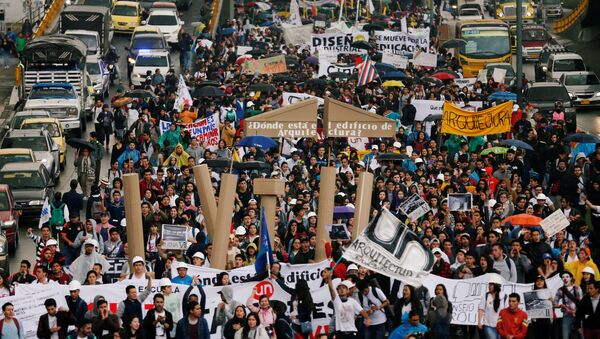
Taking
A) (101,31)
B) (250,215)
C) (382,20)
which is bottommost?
(382,20)

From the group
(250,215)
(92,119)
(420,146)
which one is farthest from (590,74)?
(250,215)

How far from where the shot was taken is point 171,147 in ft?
106

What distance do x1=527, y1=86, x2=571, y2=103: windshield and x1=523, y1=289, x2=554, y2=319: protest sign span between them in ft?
75.4

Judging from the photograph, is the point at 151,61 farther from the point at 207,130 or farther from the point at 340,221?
the point at 340,221

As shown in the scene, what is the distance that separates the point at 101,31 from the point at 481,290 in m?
35.4

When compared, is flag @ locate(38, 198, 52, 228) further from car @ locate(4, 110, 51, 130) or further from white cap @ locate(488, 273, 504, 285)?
car @ locate(4, 110, 51, 130)

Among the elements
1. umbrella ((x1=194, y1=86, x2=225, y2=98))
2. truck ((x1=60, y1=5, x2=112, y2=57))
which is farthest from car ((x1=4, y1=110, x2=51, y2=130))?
truck ((x1=60, y1=5, x2=112, y2=57))

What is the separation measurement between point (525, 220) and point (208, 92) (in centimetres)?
1651

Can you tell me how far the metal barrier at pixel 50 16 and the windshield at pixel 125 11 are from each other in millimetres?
2321

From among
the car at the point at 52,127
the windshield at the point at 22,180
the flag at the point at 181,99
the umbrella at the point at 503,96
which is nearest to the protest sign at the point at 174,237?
the windshield at the point at 22,180

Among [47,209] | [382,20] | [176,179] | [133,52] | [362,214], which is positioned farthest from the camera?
[382,20]

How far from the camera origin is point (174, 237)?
23.7 meters

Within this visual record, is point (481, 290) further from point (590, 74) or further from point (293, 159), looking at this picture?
point (590, 74)

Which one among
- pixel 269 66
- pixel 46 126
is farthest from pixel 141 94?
pixel 269 66
